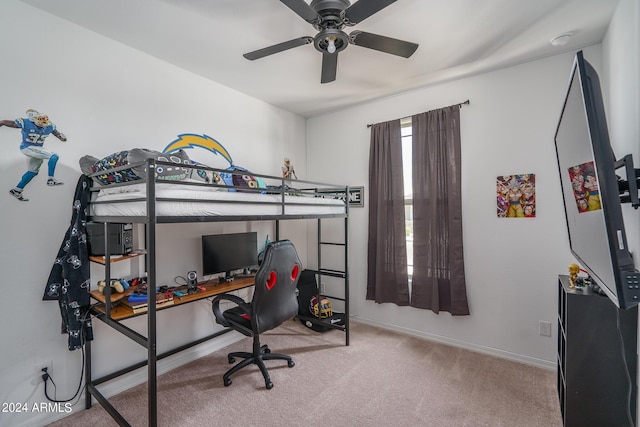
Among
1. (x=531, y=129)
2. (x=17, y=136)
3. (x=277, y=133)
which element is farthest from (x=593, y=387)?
(x=17, y=136)

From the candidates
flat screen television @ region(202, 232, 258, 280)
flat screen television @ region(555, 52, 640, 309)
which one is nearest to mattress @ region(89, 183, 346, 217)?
flat screen television @ region(202, 232, 258, 280)

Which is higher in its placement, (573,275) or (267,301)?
(573,275)

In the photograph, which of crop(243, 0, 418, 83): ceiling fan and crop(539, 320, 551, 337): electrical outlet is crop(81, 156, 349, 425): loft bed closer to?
crop(243, 0, 418, 83): ceiling fan

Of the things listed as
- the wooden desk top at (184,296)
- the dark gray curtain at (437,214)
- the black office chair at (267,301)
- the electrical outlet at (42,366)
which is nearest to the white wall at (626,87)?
the dark gray curtain at (437,214)

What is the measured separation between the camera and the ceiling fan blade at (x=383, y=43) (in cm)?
167

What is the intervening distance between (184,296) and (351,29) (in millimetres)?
2328

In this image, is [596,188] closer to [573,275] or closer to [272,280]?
[573,275]

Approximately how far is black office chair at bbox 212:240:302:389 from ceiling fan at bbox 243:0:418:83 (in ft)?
4.41

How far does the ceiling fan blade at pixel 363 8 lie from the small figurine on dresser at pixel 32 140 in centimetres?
201

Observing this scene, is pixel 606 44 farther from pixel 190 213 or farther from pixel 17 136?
pixel 17 136

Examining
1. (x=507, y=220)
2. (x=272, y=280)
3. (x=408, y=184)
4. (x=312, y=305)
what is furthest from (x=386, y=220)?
(x=272, y=280)

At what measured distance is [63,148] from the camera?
6.37 ft

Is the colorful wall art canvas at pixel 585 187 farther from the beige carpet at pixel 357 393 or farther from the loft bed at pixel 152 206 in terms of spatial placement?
the loft bed at pixel 152 206

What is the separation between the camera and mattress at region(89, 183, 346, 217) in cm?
158
